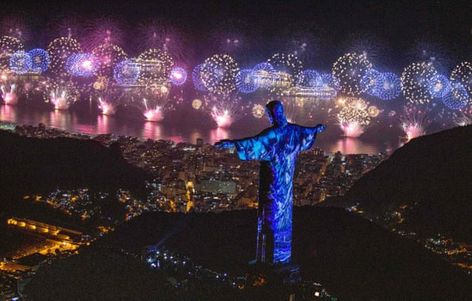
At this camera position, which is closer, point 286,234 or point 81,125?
point 286,234

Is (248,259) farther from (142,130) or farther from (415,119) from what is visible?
(415,119)

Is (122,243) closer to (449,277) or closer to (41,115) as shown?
(449,277)

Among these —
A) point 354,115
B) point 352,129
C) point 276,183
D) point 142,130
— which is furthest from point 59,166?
point 354,115

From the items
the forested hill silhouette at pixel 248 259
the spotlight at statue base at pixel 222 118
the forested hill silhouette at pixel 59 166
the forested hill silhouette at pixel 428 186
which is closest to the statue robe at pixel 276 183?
the forested hill silhouette at pixel 248 259

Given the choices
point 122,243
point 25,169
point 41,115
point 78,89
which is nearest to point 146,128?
point 41,115

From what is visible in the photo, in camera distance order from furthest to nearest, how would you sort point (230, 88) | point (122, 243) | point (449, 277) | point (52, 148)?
point (230, 88)
point (52, 148)
point (122, 243)
point (449, 277)

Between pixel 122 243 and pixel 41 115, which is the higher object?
pixel 41 115

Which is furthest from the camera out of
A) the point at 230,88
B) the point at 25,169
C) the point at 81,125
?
the point at 230,88
